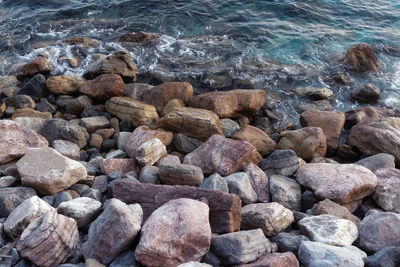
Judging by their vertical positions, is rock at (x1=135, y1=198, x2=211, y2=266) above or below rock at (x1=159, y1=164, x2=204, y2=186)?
above

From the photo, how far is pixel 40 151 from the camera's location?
5023 mm

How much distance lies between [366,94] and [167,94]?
15.0 ft

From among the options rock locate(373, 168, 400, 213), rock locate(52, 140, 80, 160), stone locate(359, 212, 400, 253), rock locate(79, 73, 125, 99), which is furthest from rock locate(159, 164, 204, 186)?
rock locate(79, 73, 125, 99)

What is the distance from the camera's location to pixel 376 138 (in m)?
6.55

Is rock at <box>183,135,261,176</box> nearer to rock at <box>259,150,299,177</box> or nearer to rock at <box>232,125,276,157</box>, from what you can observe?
rock at <box>259,150,299,177</box>

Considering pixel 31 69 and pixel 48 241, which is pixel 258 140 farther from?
pixel 31 69

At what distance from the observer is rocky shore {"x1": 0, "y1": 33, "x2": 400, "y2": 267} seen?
341 cm

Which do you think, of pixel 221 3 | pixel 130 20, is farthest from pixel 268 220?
pixel 221 3

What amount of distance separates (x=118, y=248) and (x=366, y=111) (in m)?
6.24

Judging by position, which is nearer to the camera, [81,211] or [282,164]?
[81,211]

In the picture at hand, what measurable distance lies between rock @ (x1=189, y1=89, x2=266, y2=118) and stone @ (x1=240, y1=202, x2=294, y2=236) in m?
3.19

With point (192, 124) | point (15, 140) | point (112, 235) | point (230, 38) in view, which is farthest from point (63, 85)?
point (112, 235)

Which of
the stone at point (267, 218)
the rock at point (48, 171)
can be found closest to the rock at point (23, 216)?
the rock at point (48, 171)

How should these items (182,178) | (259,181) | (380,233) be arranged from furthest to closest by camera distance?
(259,181) < (182,178) < (380,233)
